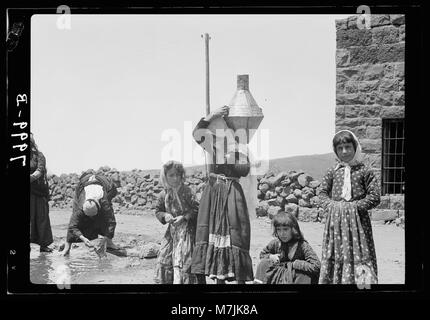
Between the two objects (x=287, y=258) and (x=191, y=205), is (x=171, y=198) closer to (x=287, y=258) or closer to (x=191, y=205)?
(x=191, y=205)

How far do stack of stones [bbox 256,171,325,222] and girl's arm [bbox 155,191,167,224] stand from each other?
893mm

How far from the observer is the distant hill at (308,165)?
1099cm

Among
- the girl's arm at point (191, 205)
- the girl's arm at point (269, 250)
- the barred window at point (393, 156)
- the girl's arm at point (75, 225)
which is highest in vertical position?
the barred window at point (393, 156)

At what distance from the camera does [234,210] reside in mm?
11023

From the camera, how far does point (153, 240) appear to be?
11.1m

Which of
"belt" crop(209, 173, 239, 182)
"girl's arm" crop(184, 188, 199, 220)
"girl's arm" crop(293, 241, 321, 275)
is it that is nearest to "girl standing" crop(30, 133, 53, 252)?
"girl's arm" crop(184, 188, 199, 220)

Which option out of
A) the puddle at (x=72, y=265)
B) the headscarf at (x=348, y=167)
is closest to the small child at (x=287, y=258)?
the headscarf at (x=348, y=167)

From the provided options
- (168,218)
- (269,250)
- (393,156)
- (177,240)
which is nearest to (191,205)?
(168,218)

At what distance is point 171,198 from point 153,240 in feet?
1.43

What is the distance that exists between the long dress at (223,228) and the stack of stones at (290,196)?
200 millimetres

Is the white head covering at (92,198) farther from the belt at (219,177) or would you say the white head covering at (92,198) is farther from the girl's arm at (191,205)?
the belt at (219,177)

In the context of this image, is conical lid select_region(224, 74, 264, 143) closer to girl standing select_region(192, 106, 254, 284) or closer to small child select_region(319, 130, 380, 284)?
girl standing select_region(192, 106, 254, 284)

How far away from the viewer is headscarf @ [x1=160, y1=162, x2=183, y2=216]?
36.3 feet
